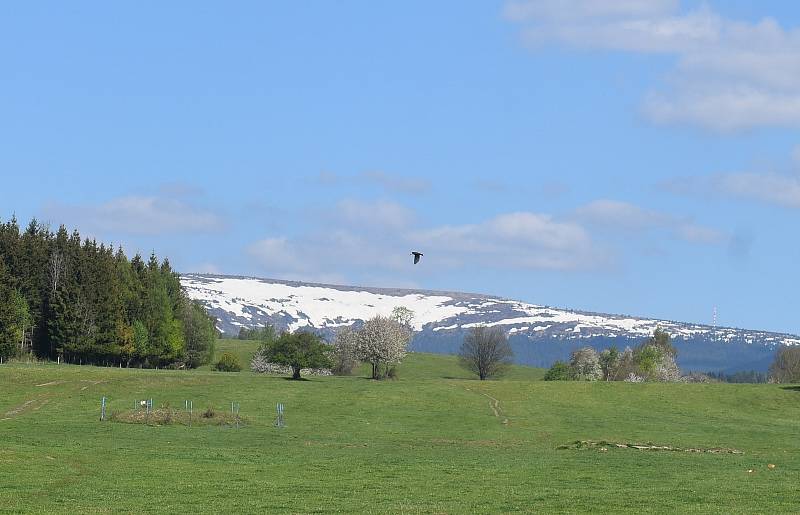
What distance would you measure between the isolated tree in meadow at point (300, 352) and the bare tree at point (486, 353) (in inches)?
2498

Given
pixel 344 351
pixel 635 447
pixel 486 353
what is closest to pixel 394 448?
pixel 635 447

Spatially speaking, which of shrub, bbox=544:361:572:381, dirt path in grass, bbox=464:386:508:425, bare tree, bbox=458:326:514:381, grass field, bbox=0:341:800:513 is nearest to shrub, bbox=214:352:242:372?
bare tree, bbox=458:326:514:381

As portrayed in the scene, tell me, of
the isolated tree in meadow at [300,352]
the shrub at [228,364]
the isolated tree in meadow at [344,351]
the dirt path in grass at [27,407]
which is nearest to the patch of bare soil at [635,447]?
the dirt path in grass at [27,407]

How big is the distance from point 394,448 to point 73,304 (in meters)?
84.0

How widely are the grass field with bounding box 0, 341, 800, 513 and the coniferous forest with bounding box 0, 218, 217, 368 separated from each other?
900 inches

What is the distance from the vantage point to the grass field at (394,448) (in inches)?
1580

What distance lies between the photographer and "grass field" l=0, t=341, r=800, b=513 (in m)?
40.1

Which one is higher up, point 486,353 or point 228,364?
point 486,353

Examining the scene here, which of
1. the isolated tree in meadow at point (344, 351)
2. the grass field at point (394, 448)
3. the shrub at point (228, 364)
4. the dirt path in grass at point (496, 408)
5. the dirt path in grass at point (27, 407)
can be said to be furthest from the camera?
the shrub at point (228, 364)

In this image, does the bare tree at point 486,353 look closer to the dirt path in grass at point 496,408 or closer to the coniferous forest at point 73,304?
the coniferous forest at point 73,304

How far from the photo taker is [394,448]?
68.8 meters

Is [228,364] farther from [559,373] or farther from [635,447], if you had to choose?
[635,447]

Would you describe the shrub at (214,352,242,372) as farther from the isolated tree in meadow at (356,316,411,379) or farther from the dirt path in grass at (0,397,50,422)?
the dirt path in grass at (0,397,50,422)

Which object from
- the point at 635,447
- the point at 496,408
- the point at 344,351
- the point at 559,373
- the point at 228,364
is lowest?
the point at 635,447
